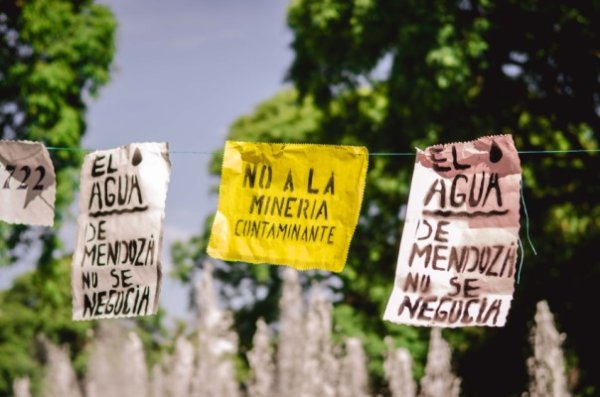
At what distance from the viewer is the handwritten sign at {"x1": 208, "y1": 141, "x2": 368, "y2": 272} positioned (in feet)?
24.0

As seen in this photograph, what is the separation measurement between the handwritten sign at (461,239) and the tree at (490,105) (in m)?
6.26

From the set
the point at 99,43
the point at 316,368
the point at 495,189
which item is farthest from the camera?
the point at 316,368

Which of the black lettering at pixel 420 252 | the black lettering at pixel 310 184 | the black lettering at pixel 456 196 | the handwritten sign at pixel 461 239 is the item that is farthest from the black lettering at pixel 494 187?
the black lettering at pixel 310 184

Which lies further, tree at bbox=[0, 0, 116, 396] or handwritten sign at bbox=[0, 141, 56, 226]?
tree at bbox=[0, 0, 116, 396]

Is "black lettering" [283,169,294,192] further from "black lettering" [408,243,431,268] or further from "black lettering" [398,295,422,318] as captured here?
"black lettering" [398,295,422,318]

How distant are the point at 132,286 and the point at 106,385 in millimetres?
24784

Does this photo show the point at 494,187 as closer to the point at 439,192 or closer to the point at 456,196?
the point at 456,196

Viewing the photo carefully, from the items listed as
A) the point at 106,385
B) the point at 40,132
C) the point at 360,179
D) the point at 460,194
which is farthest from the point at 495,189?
the point at 106,385

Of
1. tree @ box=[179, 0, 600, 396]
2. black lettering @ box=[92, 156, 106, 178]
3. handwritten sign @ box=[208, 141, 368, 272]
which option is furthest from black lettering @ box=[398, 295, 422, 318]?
tree @ box=[179, 0, 600, 396]

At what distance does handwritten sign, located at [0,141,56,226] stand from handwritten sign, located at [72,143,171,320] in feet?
0.96

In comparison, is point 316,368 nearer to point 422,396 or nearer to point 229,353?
point 422,396

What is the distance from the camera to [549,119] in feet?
45.6

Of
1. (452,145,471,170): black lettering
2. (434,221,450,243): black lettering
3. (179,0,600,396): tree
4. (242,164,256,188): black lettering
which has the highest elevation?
(179,0,600,396): tree

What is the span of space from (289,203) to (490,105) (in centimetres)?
721
